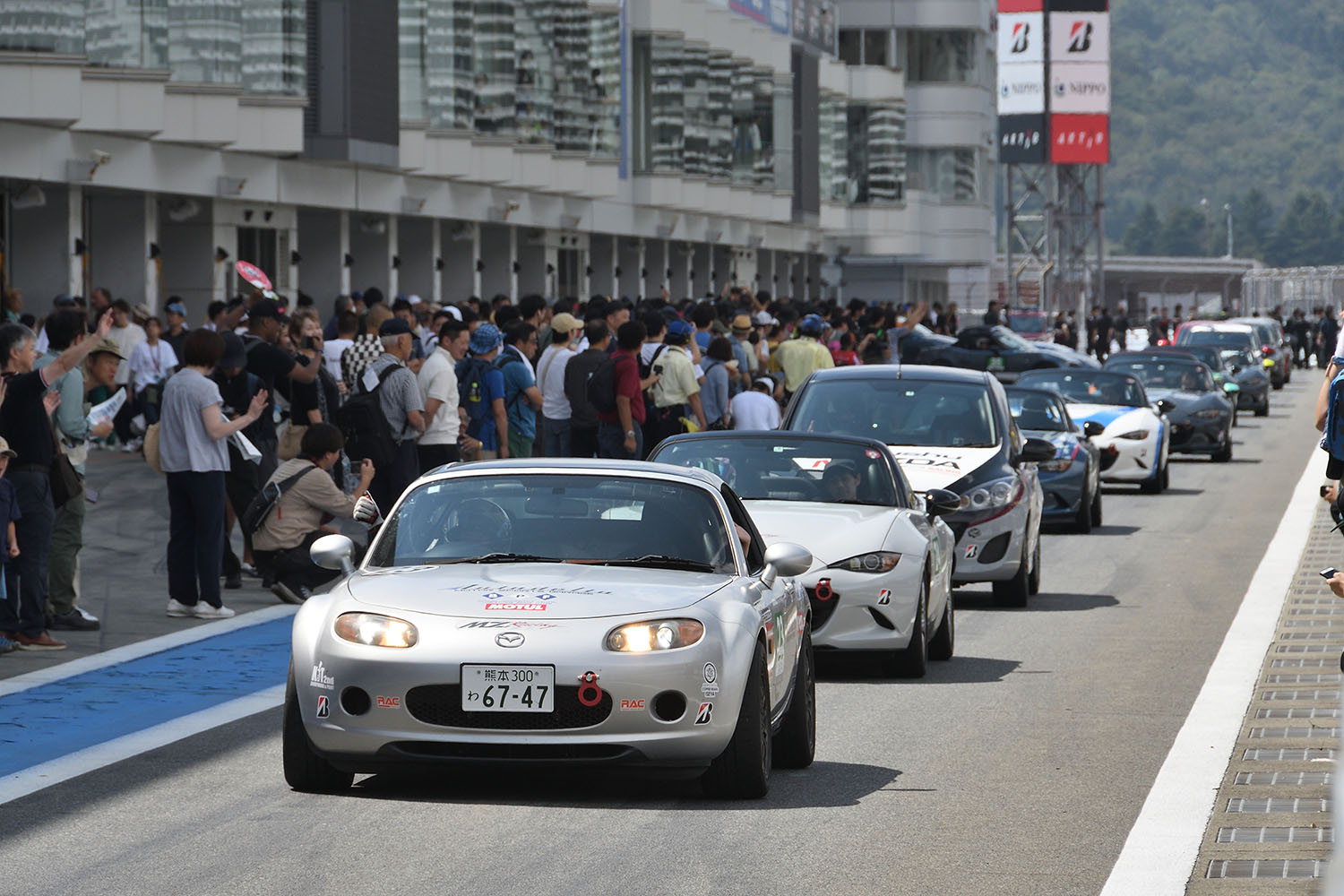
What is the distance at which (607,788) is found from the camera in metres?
8.72

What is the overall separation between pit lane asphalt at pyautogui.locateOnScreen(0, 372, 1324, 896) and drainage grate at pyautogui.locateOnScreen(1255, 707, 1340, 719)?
39 cm

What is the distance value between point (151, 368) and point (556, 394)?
688 centimetres

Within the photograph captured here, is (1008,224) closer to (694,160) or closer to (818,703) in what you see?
(694,160)

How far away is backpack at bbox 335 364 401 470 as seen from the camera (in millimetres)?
16031

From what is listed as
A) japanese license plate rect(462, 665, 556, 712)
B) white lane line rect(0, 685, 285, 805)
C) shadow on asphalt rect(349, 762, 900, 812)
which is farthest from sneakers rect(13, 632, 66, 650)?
japanese license plate rect(462, 665, 556, 712)

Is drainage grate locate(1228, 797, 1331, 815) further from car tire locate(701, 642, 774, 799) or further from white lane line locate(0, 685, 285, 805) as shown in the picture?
white lane line locate(0, 685, 285, 805)

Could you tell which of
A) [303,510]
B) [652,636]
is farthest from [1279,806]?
[303,510]

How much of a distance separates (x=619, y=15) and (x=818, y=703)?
40.2m

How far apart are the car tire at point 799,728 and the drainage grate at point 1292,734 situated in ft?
6.77

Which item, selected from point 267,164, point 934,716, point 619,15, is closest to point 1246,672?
point 934,716

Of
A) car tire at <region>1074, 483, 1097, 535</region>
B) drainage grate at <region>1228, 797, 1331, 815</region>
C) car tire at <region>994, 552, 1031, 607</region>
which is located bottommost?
car tire at <region>1074, 483, 1097, 535</region>

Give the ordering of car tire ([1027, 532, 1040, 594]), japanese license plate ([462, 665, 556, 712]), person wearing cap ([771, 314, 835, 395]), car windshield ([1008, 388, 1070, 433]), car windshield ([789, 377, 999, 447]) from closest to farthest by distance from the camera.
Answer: japanese license plate ([462, 665, 556, 712]) → car tire ([1027, 532, 1040, 594]) → car windshield ([789, 377, 999, 447]) → car windshield ([1008, 388, 1070, 433]) → person wearing cap ([771, 314, 835, 395])

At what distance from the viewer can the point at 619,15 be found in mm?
50062

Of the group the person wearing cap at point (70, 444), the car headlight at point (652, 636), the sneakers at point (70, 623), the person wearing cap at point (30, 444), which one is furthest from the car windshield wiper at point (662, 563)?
the sneakers at point (70, 623)
